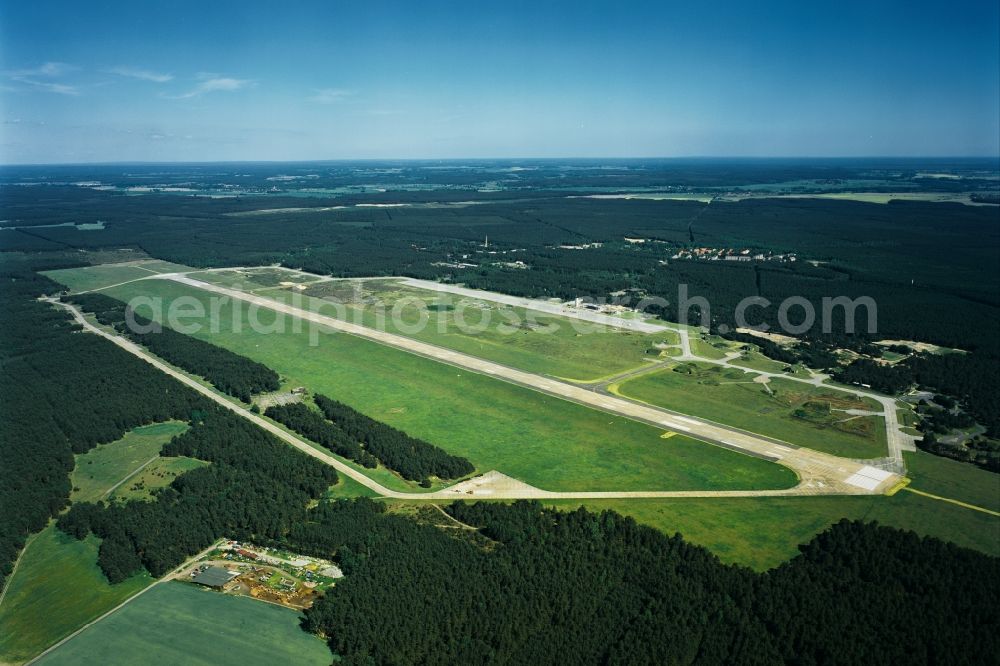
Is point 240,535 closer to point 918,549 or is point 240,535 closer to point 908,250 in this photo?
point 918,549

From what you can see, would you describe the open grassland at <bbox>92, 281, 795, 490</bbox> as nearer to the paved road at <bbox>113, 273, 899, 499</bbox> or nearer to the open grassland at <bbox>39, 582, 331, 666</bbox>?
the paved road at <bbox>113, 273, 899, 499</bbox>

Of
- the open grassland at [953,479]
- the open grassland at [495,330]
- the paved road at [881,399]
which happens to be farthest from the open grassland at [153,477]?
the open grassland at [953,479]

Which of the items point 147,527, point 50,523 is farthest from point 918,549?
point 50,523

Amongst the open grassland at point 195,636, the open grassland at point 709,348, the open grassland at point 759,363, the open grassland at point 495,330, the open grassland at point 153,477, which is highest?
the open grassland at point 495,330

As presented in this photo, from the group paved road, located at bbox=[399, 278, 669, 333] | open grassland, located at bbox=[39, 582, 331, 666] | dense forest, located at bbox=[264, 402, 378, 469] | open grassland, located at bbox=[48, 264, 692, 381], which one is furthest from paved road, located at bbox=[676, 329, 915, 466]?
open grassland, located at bbox=[39, 582, 331, 666]

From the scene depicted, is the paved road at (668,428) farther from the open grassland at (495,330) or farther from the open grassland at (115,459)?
the open grassland at (115,459)
